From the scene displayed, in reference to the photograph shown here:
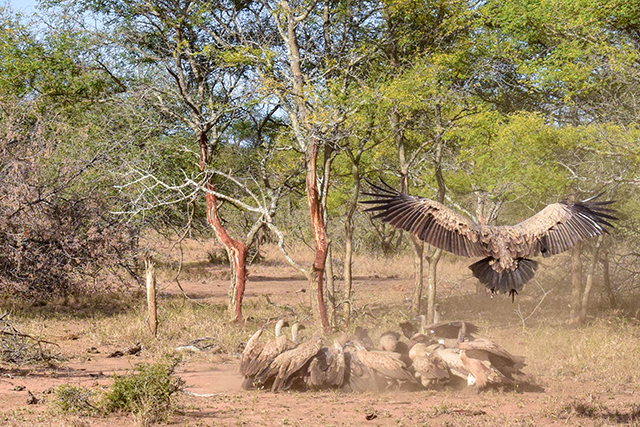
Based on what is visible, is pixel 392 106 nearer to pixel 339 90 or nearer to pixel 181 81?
pixel 339 90

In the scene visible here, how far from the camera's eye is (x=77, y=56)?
44.9 ft

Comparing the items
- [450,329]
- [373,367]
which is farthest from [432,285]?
[373,367]

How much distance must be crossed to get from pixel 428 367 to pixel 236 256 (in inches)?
242

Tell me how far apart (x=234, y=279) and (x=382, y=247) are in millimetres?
13989

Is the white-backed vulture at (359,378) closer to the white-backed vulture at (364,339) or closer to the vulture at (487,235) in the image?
the white-backed vulture at (364,339)

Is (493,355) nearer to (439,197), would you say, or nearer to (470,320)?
(439,197)

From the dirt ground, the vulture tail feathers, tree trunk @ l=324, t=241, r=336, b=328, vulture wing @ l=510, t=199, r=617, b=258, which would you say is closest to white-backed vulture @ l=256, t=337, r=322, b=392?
the dirt ground

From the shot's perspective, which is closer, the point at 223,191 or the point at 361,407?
the point at 361,407

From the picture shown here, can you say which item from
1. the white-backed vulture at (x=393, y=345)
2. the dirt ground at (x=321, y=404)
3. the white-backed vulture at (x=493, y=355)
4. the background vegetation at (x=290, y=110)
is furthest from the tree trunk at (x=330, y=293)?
the white-backed vulture at (x=493, y=355)

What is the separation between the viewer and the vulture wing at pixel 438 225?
7.57 metres

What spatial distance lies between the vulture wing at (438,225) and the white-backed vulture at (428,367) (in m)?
1.17

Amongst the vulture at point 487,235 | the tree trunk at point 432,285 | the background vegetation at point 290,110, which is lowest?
the tree trunk at point 432,285

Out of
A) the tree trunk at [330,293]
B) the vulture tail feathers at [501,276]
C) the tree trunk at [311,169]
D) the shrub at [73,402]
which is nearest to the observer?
the shrub at [73,402]

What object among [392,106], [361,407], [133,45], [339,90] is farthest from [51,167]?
[361,407]
